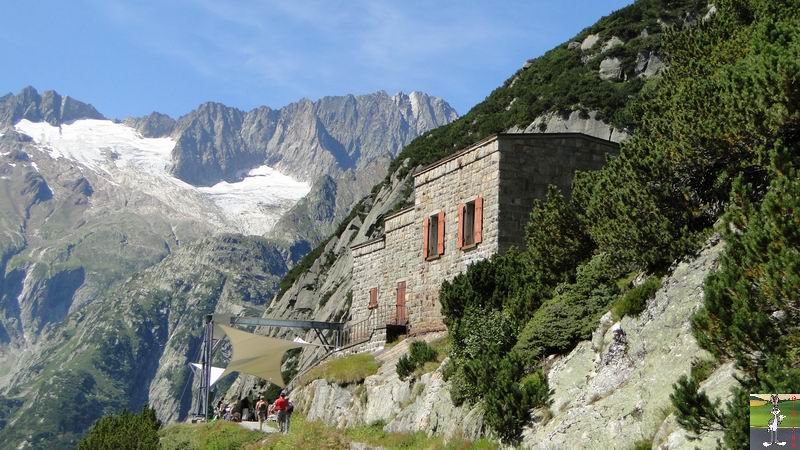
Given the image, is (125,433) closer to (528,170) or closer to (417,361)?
(417,361)

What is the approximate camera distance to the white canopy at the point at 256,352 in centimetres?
4234

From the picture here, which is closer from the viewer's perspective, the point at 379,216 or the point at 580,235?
the point at 580,235

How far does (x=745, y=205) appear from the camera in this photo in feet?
60.4

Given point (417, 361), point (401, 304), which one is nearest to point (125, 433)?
point (401, 304)

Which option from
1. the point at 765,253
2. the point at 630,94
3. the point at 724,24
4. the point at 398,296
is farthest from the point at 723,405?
the point at 630,94

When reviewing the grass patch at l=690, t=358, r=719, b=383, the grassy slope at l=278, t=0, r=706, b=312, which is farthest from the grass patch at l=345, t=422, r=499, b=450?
the grassy slope at l=278, t=0, r=706, b=312

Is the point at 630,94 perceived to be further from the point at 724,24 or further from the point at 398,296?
the point at 724,24

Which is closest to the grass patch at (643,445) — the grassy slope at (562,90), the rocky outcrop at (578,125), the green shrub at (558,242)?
the green shrub at (558,242)

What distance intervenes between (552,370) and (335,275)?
4905 centimetres

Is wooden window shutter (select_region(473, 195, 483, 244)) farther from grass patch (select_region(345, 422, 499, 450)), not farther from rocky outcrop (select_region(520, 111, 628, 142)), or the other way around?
rocky outcrop (select_region(520, 111, 628, 142))

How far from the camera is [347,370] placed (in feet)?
115

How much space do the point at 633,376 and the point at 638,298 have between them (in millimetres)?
2310

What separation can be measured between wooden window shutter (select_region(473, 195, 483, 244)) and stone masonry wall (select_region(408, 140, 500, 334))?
14 centimetres

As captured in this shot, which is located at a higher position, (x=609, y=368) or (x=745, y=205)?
(x=745, y=205)
